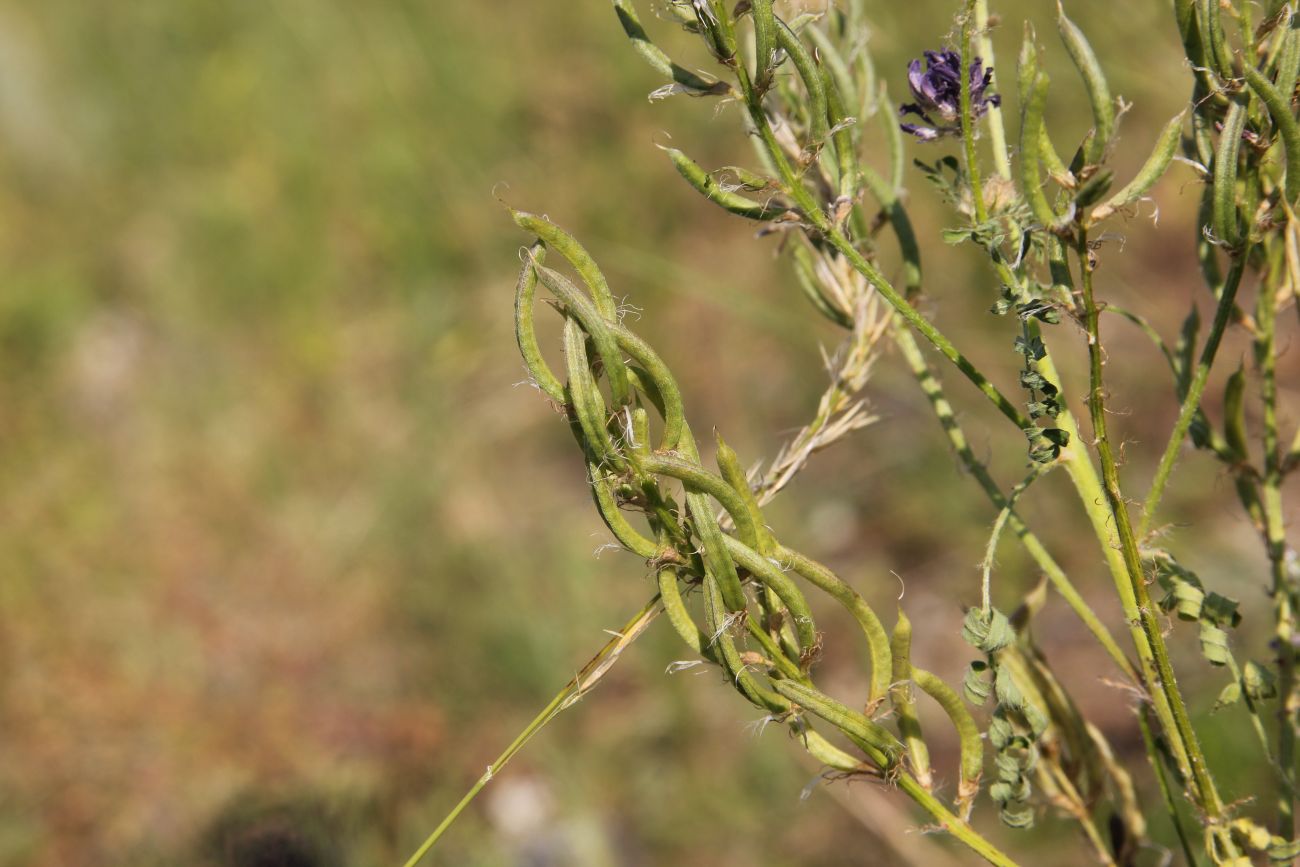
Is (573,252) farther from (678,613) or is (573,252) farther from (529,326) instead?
(678,613)

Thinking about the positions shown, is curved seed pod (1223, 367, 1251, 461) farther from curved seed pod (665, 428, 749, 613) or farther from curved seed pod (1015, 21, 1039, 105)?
curved seed pod (665, 428, 749, 613)

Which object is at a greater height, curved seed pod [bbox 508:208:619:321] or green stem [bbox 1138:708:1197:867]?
curved seed pod [bbox 508:208:619:321]

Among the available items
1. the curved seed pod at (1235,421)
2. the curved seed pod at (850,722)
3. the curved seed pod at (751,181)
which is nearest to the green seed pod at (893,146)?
the curved seed pod at (751,181)

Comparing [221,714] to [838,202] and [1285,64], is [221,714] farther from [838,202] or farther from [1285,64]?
[1285,64]

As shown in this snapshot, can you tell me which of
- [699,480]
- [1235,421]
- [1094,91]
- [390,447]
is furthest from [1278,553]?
[390,447]

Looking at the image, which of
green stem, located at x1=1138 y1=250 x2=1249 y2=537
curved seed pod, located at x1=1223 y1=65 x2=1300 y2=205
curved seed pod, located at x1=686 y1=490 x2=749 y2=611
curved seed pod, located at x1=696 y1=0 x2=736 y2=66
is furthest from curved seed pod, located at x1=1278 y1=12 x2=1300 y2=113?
curved seed pod, located at x1=686 y1=490 x2=749 y2=611

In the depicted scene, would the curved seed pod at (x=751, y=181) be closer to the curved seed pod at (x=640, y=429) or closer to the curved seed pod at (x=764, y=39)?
the curved seed pod at (x=764, y=39)

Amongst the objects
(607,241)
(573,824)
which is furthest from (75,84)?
(573,824)

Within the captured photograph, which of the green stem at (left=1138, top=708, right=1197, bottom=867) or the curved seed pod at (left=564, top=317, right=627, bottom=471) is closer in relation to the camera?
the curved seed pod at (left=564, top=317, right=627, bottom=471)
